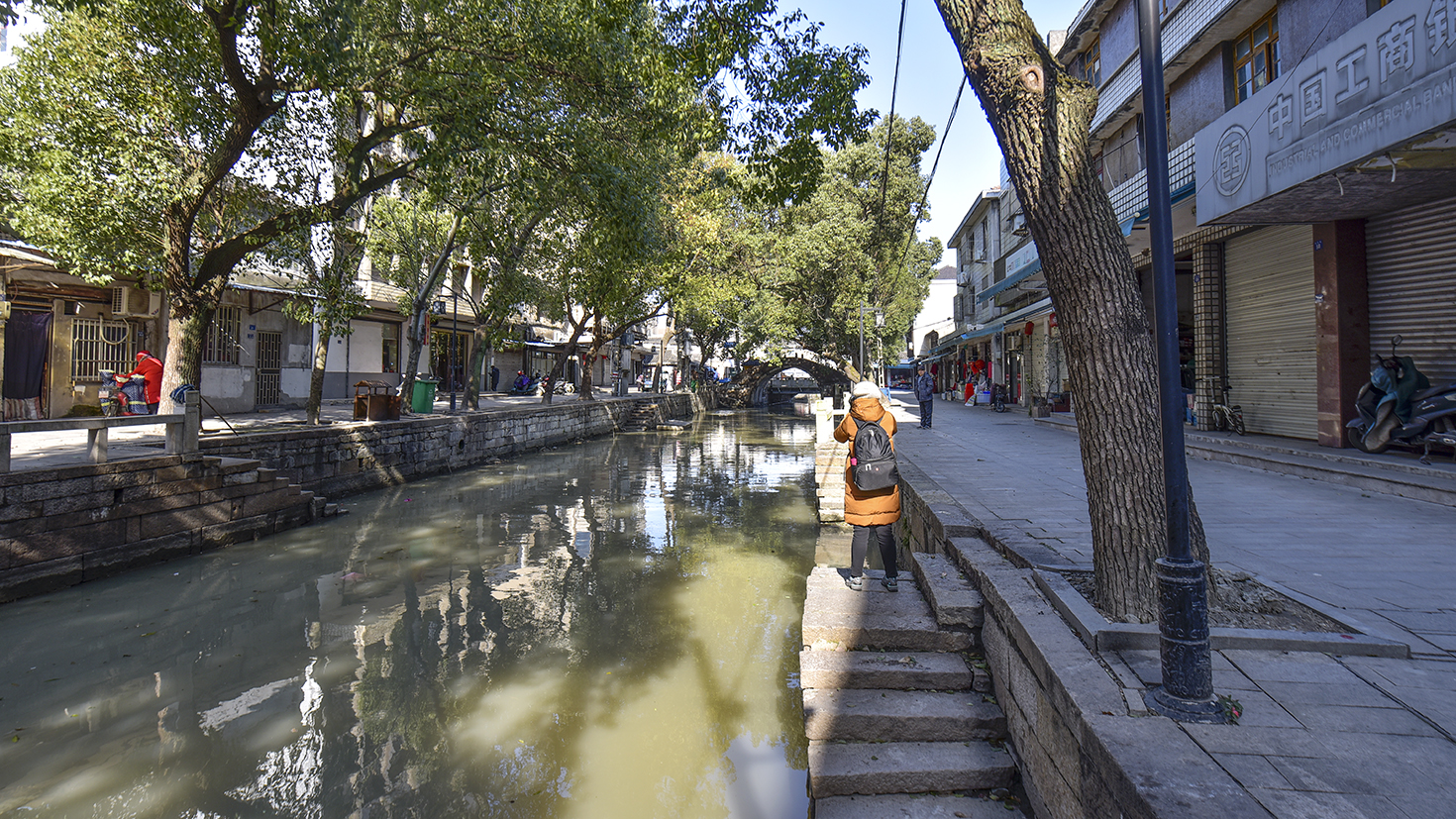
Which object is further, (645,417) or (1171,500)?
(645,417)

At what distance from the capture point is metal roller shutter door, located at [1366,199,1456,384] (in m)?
8.06

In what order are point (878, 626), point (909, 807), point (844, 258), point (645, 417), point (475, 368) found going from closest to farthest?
1. point (909, 807)
2. point (878, 626)
3. point (475, 368)
4. point (844, 258)
5. point (645, 417)

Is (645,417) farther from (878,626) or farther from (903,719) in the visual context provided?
(903,719)

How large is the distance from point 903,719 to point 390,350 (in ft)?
79.7

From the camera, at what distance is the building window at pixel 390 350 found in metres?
23.8

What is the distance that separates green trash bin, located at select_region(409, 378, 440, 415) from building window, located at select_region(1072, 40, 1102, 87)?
17.0m

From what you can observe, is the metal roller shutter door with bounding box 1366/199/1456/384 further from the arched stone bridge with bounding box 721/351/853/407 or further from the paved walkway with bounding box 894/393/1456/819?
the arched stone bridge with bounding box 721/351/853/407

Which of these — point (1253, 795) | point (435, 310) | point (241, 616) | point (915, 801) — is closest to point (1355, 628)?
point (1253, 795)

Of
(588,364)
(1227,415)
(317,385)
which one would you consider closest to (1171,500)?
(1227,415)

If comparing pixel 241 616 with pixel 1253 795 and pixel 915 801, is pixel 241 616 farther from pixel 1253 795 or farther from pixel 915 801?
pixel 1253 795

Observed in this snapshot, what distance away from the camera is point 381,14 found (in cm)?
871

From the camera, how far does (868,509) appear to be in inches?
200

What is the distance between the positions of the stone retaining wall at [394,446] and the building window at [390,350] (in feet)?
22.5

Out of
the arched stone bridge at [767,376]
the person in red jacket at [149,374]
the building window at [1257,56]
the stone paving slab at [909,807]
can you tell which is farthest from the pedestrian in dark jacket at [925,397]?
the person in red jacket at [149,374]
